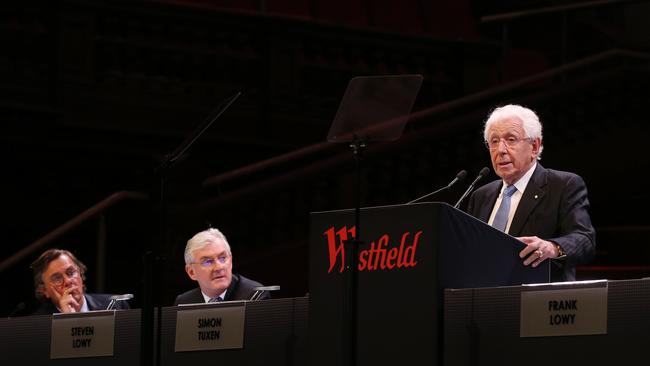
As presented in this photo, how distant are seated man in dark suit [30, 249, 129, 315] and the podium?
2.44 metres

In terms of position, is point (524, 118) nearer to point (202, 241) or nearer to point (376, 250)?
point (376, 250)

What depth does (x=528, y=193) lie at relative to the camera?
14.7 ft

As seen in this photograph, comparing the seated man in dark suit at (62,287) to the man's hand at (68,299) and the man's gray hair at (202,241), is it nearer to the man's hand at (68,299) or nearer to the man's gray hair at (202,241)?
the man's hand at (68,299)

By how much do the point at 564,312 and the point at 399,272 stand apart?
49 cm

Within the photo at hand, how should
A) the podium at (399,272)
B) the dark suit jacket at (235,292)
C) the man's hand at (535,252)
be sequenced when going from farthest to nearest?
the dark suit jacket at (235,292) < the man's hand at (535,252) < the podium at (399,272)

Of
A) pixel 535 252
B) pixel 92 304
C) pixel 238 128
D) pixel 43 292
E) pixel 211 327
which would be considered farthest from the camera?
pixel 238 128

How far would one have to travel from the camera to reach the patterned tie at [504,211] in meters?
4.57

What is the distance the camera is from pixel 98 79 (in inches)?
332

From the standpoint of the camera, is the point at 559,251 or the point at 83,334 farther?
the point at 83,334

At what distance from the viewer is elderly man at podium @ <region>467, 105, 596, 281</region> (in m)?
4.40

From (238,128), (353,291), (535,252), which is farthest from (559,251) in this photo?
(238,128)

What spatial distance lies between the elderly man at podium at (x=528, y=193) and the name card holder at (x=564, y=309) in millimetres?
779

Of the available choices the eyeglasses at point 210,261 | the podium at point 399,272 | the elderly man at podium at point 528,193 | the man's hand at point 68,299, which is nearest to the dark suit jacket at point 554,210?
the elderly man at podium at point 528,193

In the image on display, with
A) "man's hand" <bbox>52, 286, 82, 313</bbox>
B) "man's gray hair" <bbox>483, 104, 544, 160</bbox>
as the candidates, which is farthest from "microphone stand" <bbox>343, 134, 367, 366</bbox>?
"man's hand" <bbox>52, 286, 82, 313</bbox>
